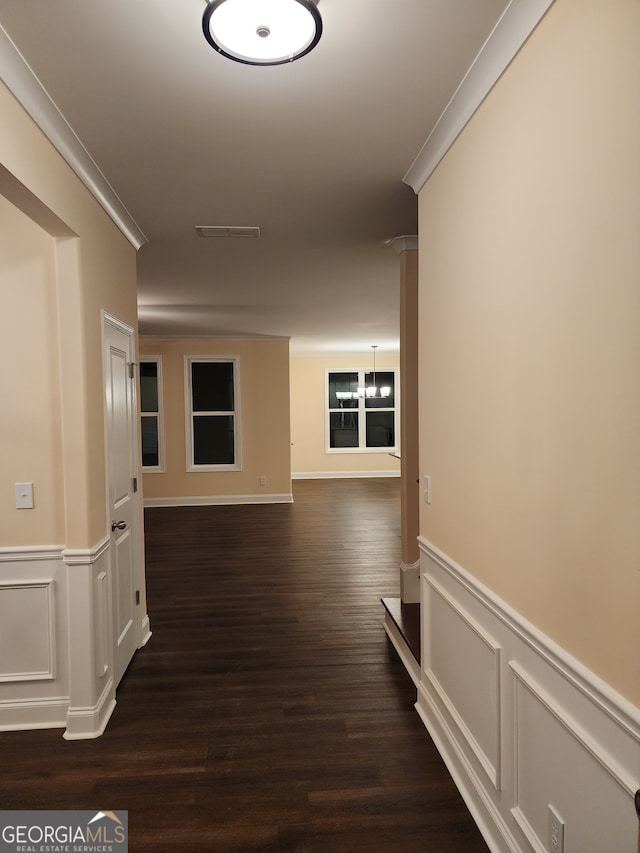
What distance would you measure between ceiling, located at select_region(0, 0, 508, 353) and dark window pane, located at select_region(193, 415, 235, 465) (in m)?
4.62

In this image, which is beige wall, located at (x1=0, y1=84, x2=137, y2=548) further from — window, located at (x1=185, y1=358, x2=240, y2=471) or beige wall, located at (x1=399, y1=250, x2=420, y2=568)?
window, located at (x1=185, y1=358, x2=240, y2=471)

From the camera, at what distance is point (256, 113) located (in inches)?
76.2

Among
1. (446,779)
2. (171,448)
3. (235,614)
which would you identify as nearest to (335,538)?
(235,614)

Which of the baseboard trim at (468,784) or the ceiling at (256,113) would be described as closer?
the ceiling at (256,113)

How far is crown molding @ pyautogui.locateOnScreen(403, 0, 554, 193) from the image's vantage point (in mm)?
1421

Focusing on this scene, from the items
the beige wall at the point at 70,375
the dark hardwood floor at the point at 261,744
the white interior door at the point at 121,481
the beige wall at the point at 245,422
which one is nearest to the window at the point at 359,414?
the beige wall at the point at 245,422

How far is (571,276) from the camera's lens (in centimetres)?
126

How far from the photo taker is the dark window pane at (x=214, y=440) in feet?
26.9

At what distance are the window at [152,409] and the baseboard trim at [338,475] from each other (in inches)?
139

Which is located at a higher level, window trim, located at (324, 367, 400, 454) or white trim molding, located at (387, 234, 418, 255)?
white trim molding, located at (387, 234, 418, 255)

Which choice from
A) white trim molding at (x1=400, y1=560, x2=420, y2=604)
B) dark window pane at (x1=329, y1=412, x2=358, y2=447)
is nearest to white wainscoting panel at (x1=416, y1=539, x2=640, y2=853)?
white trim molding at (x1=400, y1=560, x2=420, y2=604)

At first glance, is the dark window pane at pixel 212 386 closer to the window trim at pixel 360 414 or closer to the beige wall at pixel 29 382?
the window trim at pixel 360 414

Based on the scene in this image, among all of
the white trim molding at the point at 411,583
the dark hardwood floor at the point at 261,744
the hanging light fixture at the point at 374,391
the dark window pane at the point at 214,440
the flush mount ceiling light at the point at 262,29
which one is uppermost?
the flush mount ceiling light at the point at 262,29

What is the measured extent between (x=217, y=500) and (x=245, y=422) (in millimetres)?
1307
